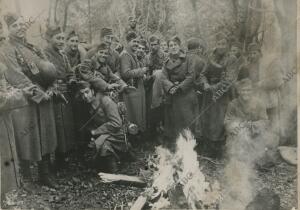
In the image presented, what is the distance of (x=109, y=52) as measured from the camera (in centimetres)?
675

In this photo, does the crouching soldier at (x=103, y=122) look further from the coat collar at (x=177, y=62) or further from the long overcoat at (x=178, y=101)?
the coat collar at (x=177, y=62)

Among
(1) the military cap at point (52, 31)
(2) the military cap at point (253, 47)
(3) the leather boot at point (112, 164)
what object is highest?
(1) the military cap at point (52, 31)

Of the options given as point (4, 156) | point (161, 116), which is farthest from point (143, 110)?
point (4, 156)

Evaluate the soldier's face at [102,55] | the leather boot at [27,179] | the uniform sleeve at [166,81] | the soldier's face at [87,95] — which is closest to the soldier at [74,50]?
the soldier's face at [102,55]

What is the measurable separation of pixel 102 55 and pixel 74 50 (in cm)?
24

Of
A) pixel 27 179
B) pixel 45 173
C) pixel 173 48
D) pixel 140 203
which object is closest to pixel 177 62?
pixel 173 48

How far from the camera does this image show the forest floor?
22.3ft

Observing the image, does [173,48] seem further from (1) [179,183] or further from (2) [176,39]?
(1) [179,183]

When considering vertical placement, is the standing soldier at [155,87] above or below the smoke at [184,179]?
above

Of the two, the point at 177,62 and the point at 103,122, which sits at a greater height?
the point at 177,62

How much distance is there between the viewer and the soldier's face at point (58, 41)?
6.73 meters

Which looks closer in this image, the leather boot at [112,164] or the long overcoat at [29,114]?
the long overcoat at [29,114]

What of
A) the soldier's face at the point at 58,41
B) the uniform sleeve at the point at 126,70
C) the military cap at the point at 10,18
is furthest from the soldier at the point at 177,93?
the military cap at the point at 10,18

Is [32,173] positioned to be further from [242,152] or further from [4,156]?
[242,152]
